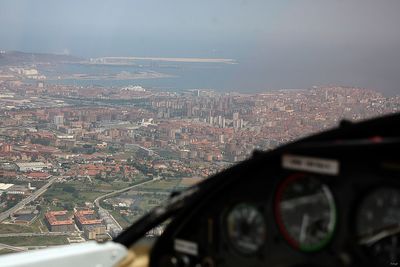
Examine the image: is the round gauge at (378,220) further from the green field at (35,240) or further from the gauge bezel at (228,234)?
the green field at (35,240)

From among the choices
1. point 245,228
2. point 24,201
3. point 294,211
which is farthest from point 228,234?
point 24,201

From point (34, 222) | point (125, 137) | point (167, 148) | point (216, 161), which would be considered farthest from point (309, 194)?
point (125, 137)

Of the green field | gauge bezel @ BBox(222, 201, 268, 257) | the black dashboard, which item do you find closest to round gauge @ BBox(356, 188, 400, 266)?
the black dashboard

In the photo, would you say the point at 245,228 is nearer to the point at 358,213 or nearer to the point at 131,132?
the point at 358,213

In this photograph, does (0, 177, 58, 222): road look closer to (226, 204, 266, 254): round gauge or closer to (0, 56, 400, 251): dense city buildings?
(0, 56, 400, 251): dense city buildings

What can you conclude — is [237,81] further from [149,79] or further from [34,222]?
[34,222]

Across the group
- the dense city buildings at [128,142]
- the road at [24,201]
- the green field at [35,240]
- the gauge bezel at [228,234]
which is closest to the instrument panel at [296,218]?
the gauge bezel at [228,234]

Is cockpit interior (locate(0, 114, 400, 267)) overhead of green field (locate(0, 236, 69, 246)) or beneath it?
overhead
